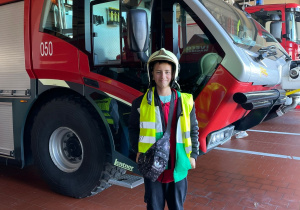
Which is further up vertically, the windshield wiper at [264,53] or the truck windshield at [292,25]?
the truck windshield at [292,25]

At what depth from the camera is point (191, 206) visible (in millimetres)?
3762

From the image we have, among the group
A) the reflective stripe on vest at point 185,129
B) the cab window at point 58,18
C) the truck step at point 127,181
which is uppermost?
the cab window at point 58,18

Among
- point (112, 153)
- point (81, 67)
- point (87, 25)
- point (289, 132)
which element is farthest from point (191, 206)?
point (289, 132)

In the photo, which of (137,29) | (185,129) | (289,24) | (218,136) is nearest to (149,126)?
(185,129)

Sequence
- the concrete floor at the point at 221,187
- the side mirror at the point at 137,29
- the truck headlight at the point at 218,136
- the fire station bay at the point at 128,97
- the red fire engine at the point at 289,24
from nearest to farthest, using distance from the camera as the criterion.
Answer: the fire station bay at the point at 128,97 → the side mirror at the point at 137,29 → the truck headlight at the point at 218,136 → the concrete floor at the point at 221,187 → the red fire engine at the point at 289,24

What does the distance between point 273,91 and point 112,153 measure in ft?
6.49

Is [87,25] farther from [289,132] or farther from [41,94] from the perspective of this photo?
[289,132]

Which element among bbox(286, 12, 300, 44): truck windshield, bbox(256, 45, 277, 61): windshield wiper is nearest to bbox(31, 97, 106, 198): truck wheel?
bbox(256, 45, 277, 61): windshield wiper

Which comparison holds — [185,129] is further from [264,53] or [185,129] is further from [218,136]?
[264,53]

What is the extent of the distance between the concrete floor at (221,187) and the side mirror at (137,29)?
6.46ft

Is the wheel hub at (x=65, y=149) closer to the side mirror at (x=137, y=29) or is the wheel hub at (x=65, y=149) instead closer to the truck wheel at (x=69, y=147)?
the truck wheel at (x=69, y=147)

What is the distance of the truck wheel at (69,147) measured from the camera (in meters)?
3.62

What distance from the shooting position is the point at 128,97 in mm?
3330

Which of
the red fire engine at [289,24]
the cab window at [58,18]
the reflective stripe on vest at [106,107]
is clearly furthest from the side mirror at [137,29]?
the red fire engine at [289,24]
